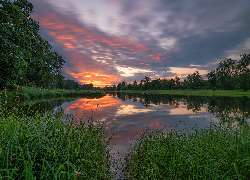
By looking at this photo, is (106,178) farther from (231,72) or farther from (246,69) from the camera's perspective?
(231,72)

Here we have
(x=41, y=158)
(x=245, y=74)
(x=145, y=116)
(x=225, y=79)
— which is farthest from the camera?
(x=225, y=79)

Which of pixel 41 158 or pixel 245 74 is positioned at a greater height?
pixel 245 74

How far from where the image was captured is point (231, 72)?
105 meters

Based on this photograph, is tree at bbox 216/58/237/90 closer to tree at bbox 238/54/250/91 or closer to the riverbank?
tree at bbox 238/54/250/91

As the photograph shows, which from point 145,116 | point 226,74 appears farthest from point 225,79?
point 145,116

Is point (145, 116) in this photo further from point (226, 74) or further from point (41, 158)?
point (226, 74)

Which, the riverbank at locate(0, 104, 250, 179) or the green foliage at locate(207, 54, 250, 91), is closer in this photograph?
the riverbank at locate(0, 104, 250, 179)

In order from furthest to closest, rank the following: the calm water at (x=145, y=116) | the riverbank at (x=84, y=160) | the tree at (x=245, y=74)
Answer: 1. the tree at (x=245, y=74)
2. the calm water at (x=145, y=116)
3. the riverbank at (x=84, y=160)

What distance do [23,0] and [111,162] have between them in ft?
83.8

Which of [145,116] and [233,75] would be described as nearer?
[145,116]

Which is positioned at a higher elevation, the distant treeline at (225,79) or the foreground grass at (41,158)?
the distant treeline at (225,79)

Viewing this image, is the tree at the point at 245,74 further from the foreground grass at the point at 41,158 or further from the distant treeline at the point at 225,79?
the foreground grass at the point at 41,158

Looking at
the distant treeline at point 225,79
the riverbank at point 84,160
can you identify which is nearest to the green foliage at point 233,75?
the distant treeline at point 225,79

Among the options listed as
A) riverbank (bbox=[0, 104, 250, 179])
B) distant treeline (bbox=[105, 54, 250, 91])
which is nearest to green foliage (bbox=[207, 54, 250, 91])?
distant treeline (bbox=[105, 54, 250, 91])
